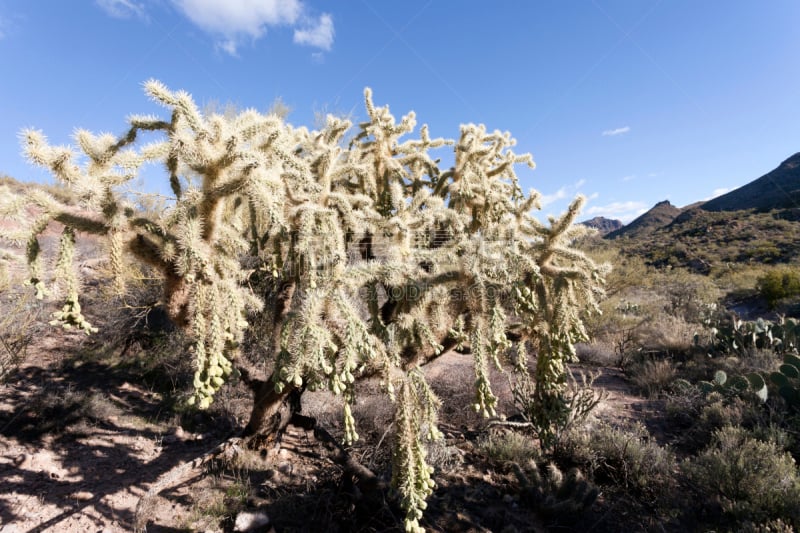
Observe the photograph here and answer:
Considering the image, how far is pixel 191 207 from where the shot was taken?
6.17 feet

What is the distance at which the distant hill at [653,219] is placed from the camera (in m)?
44.8

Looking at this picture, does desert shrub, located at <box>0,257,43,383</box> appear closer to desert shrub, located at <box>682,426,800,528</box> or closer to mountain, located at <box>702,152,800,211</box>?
desert shrub, located at <box>682,426,800,528</box>

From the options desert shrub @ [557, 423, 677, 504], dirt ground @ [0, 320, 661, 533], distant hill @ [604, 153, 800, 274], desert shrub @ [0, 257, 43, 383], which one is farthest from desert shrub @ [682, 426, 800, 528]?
distant hill @ [604, 153, 800, 274]

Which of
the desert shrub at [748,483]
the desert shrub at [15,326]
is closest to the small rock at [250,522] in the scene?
the desert shrub at [748,483]

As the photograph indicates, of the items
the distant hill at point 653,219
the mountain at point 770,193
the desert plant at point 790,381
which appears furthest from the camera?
the distant hill at point 653,219

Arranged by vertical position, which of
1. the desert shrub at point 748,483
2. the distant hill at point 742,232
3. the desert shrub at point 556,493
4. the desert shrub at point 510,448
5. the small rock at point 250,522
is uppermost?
the distant hill at point 742,232

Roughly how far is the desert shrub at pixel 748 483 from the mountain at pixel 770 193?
34.6 meters

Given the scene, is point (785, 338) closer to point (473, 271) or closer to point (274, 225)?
point (473, 271)

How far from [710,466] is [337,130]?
17.1ft

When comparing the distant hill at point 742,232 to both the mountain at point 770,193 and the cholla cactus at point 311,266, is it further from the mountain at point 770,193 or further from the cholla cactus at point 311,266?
the cholla cactus at point 311,266

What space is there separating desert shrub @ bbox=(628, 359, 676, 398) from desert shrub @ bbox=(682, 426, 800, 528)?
2.70m

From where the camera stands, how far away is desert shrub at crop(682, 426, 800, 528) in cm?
312

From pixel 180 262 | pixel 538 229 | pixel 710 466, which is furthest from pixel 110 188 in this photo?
pixel 710 466

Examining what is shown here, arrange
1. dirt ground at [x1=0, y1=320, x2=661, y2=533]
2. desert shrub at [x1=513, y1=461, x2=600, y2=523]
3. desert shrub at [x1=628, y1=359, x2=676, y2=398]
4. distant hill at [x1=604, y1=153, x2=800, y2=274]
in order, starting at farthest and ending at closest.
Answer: distant hill at [x1=604, y1=153, x2=800, y2=274] → desert shrub at [x1=628, y1=359, x2=676, y2=398] → desert shrub at [x1=513, y1=461, x2=600, y2=523] → dirt ground at [x1=0, y1=320, x2=661, y2=533]
